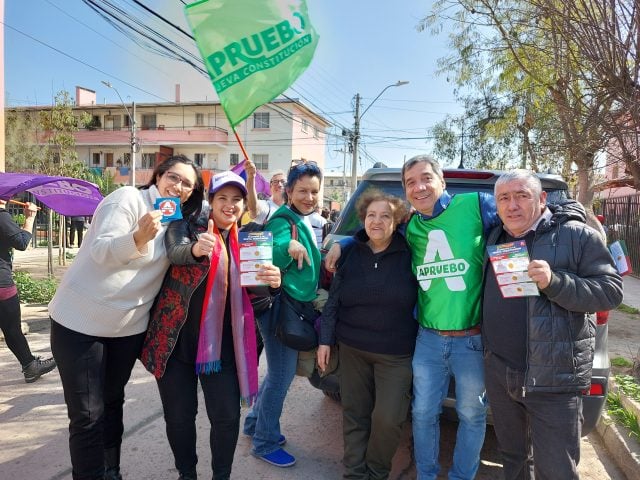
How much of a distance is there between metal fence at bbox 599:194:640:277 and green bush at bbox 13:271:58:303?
1334 centimetres

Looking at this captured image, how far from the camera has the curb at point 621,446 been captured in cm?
305

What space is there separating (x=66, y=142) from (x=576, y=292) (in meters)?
12.9

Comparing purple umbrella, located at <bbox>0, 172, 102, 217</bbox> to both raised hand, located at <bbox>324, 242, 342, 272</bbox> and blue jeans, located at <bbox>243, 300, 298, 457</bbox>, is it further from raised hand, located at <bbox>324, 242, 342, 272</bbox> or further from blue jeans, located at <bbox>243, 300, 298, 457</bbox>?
raised hand, located at <bbox>324, 242, 342, 272</bbox>

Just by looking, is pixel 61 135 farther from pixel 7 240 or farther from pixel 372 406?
pixel 372 406

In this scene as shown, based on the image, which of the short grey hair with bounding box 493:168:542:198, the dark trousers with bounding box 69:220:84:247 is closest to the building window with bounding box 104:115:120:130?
the dark trousers with bounding box 69:220:84:247

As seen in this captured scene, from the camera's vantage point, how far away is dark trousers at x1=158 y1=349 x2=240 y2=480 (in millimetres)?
2490

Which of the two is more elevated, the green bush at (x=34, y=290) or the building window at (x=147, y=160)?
the building window at (x=147, y=160)

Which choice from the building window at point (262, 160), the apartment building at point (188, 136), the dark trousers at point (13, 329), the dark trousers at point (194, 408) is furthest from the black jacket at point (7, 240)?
the building window at point (262, 160)

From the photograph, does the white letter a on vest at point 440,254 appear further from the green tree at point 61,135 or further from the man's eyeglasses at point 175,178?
the green tree at point 61,135

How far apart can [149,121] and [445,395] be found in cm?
4007

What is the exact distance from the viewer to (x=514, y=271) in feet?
6.55

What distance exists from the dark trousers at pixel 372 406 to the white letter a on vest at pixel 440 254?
487mm

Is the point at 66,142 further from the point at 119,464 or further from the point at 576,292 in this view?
the point at 576,292

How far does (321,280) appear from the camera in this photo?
2.99 m
